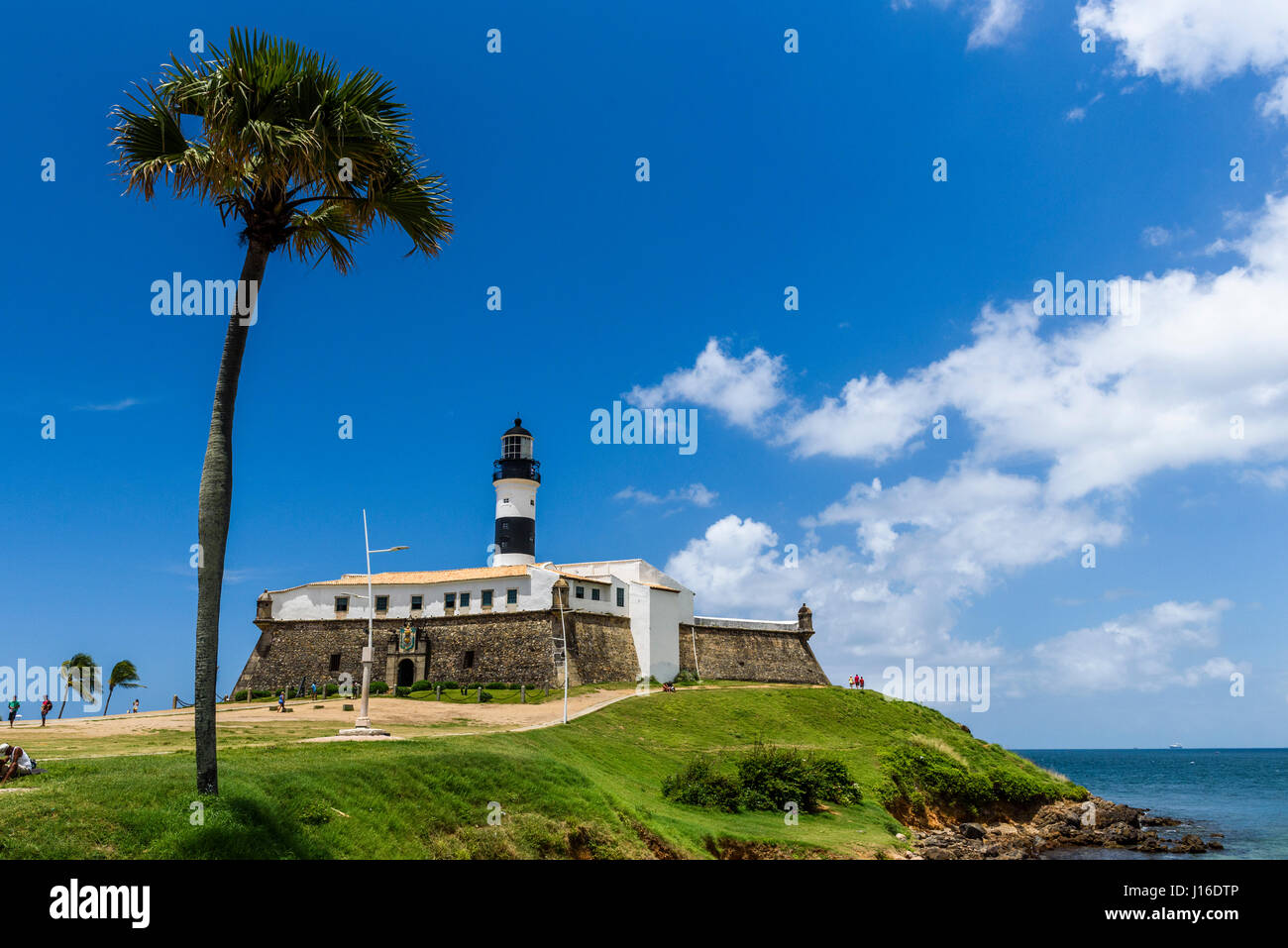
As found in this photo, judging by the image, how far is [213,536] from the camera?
14.0 m

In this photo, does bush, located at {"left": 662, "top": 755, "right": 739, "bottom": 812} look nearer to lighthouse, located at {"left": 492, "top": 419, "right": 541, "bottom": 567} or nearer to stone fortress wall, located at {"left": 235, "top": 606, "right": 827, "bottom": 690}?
stone fortress wall, located at {"left": 235, "top": 606, "right": 827, "bottom": 690}

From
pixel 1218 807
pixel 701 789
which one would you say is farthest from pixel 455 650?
pixel 1218 807

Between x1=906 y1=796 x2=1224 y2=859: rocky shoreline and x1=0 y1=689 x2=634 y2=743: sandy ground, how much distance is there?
54.7 feet

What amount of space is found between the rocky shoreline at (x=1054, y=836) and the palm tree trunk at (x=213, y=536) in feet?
75.4

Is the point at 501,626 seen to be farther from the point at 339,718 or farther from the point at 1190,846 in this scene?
the point at 1190,846

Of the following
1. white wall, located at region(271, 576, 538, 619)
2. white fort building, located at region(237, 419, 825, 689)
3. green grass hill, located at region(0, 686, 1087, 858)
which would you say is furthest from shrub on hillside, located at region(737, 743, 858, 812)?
white wall, located at region(271, 576, 538, 619)

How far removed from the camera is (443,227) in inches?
640

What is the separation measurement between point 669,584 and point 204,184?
5307cm

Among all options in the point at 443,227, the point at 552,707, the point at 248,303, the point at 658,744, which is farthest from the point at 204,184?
the point at 552,707

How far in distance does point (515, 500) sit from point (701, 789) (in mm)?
35700

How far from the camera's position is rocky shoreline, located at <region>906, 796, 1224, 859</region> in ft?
109

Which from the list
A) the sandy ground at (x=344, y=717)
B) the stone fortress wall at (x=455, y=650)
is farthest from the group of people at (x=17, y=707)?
the stone fortress wall at (x=455, y=650)
